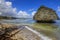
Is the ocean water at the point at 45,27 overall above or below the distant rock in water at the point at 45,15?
below

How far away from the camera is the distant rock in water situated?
2.55 m

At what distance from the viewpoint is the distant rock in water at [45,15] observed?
2.55 m

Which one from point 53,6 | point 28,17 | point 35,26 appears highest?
point 53,6

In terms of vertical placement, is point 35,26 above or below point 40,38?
above

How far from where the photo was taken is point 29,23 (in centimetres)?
259

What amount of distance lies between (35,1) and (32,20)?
1.38 ft

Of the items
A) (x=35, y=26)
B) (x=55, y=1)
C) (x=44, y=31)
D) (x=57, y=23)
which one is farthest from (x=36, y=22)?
(x=55, y=1)

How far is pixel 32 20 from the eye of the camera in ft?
8.46

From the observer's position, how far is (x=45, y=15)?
2.57 m

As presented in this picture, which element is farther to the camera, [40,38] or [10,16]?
[10,16]

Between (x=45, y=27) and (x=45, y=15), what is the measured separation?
255 millimetres

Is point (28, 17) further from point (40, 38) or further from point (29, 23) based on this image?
point (40, 38)

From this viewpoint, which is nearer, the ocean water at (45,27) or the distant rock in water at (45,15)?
the ocean water at (45,27)

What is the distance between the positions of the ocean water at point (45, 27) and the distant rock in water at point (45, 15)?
9 centimetres
